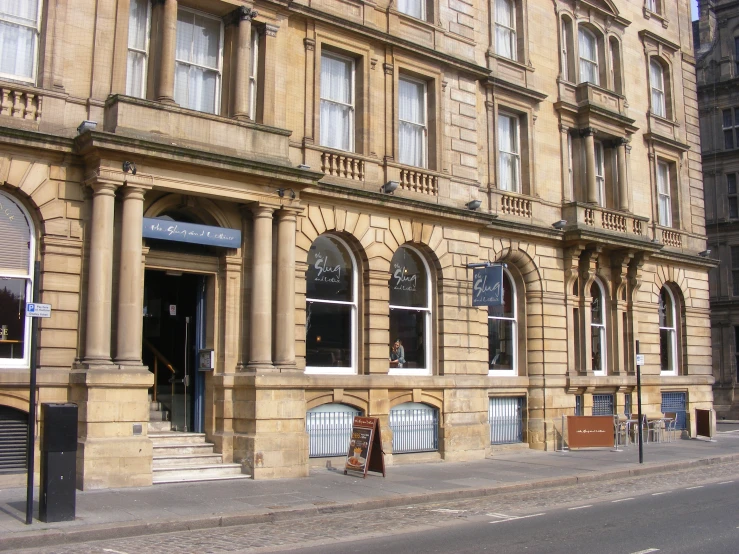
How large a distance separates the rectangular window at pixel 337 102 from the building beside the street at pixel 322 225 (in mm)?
55

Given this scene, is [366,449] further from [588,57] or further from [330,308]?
[588,57]

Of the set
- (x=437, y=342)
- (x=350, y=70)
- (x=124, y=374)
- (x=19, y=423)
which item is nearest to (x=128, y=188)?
(x=124, y=374)

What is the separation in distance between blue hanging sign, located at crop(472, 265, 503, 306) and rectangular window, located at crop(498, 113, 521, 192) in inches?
168

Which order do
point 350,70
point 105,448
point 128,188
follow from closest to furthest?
1. point 105,448
2. point 128,188
3. point 350,70

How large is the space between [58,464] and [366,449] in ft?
23.5

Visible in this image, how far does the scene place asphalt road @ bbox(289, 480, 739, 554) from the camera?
1039cm

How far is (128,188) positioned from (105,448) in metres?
4.92

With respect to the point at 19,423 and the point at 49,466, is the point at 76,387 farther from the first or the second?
the point at 49,466

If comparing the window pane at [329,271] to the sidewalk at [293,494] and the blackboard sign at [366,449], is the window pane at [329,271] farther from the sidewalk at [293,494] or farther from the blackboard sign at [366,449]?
the sidewalk at [293,494]

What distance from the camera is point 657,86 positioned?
103 feet

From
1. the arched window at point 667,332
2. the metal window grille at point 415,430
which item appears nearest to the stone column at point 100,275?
the metal window grille at point 415,430

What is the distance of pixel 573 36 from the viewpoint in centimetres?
2734

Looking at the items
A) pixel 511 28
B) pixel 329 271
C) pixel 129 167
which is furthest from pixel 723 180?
pixel 129 167

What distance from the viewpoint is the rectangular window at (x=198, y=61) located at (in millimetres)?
17828
